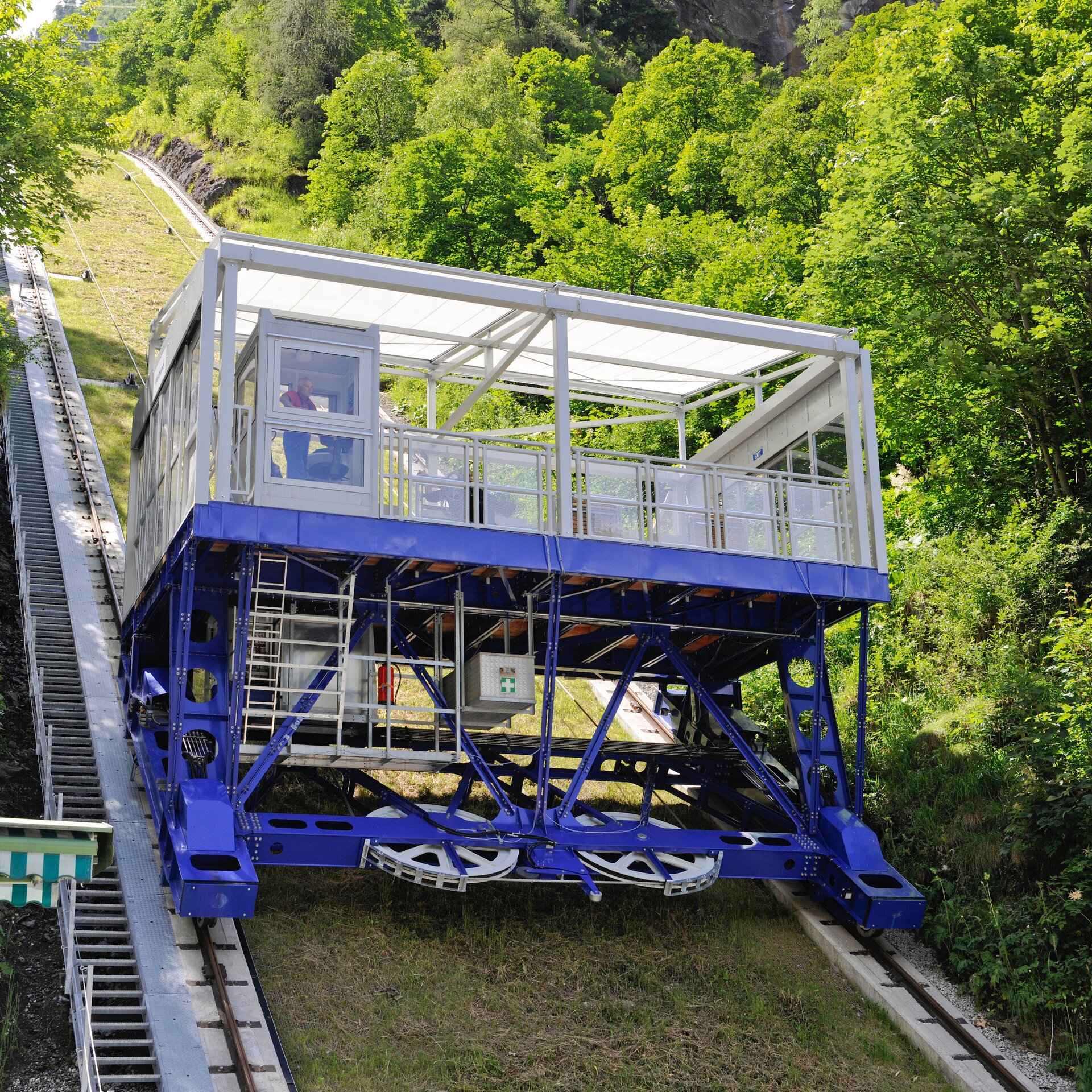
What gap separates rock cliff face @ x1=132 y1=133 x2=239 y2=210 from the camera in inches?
2466

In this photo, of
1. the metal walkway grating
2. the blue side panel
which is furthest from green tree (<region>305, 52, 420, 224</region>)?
the blue side panel

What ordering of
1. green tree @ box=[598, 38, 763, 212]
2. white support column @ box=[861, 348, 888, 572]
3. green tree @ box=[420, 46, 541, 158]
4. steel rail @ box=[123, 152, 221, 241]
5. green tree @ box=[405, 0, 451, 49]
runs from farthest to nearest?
green tree @ box=[405, 0, 451, 49] < steel rail @ box=[123, 152, 221, 241] < green tree @ box=[420, 46, 541, 158] < green tree @ box=[598, 38, 763, 212] < white support column @ box=[861, 348, 888, 572]

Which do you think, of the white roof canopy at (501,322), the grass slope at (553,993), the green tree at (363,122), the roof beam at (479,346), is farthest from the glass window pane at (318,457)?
the green tree at (363,122)

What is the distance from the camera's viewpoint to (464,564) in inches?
586

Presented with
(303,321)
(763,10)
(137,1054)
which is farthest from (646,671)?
(763,10)

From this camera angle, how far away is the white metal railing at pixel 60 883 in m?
10.9

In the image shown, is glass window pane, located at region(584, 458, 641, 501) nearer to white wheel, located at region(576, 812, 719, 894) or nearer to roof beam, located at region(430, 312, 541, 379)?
roof beam, located at region(430, 312, 541, 379)

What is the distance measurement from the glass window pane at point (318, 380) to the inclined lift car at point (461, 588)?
36 millimetres

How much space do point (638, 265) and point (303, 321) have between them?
2246cm

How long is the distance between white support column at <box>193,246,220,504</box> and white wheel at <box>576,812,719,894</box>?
602 cm

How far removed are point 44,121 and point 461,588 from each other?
569 inches

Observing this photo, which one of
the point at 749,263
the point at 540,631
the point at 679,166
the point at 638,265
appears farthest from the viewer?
the point at 679,166

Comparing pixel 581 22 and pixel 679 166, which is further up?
pixel 581 22

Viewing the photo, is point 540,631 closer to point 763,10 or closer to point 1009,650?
point 1009,650
